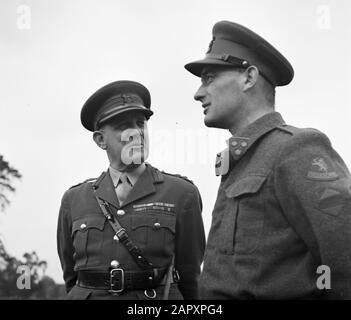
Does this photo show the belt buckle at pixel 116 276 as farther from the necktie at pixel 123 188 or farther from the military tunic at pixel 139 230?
the necktie at pixel 123 188

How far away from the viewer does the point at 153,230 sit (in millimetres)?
4223

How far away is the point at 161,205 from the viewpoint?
173 inches

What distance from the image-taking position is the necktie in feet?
14.5

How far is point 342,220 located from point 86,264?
222cm

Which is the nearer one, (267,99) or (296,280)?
(296,280)

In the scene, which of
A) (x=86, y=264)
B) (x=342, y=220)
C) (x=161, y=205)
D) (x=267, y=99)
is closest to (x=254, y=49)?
(x=267, y=99)

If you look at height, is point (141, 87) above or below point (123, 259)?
above

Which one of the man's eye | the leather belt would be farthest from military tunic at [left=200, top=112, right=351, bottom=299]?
the leather belt

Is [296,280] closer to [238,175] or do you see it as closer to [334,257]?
[334,257]

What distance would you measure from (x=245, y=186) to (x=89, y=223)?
5.84 ft

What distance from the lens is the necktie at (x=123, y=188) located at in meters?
4.42

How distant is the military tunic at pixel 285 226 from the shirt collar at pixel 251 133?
60mm

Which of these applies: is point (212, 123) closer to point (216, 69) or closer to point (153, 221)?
point (216, 69)

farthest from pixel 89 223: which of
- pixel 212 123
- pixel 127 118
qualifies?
pixel 212 123
